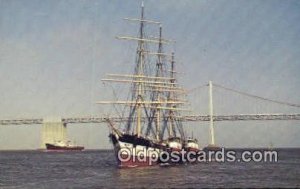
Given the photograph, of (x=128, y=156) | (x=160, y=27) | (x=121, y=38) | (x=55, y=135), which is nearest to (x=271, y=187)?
(x=128, y=156)

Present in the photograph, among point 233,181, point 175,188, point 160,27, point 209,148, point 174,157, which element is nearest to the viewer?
point 175,188

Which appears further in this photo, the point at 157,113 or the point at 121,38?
the point at 157,113

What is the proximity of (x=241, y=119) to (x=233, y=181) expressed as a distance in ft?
392

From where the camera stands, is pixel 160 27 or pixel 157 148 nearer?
pixel 157 148

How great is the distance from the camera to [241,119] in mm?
164750

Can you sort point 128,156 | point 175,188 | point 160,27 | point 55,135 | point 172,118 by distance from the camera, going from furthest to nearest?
1. point 55,135
2. point 172,118
3. point 160,27
4. point 128,156
5. point 175,188

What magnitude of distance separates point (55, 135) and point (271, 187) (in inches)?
6248

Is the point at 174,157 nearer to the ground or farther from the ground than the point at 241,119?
nearer to the ground

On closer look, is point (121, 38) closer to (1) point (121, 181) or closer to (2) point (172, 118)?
(2) point (172, 118)

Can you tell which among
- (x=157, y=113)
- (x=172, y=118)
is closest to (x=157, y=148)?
(x=157, y=113)

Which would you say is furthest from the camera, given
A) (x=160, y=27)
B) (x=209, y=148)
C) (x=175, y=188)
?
(x=209, y=148)

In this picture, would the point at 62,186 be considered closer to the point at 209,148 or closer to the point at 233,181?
the point at 233,181

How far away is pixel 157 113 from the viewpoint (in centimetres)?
8438

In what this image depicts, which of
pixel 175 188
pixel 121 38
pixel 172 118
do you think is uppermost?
pixel 121 38
